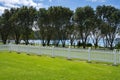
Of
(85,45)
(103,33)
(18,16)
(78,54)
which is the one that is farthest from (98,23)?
(78,54)

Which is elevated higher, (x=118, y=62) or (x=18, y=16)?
(x=18, y=16)

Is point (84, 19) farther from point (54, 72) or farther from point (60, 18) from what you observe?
point (54, 72)

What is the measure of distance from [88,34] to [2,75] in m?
36.5

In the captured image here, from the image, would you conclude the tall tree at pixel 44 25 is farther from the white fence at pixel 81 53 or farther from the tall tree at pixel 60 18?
the white fence at pixel 81 53

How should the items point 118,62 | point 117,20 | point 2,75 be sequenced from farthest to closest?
point 117,20 < point 118,62 < point 2,75

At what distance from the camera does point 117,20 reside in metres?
43.1

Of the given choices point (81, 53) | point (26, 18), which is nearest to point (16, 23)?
point (26, 18)

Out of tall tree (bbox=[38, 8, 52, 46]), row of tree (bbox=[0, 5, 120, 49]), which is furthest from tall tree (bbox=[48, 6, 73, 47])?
tall tree (bbox=[38, 8, 52, 46])

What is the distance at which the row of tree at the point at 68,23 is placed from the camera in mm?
43906

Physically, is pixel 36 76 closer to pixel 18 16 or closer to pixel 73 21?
pixel 73 21

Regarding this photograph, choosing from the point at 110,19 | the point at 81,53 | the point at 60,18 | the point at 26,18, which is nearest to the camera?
the point at 81,53

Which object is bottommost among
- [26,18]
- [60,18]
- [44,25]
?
[44,25]

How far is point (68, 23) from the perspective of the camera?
4753cm

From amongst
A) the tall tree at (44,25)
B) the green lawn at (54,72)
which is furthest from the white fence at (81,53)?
the tall tree at (44,25)
